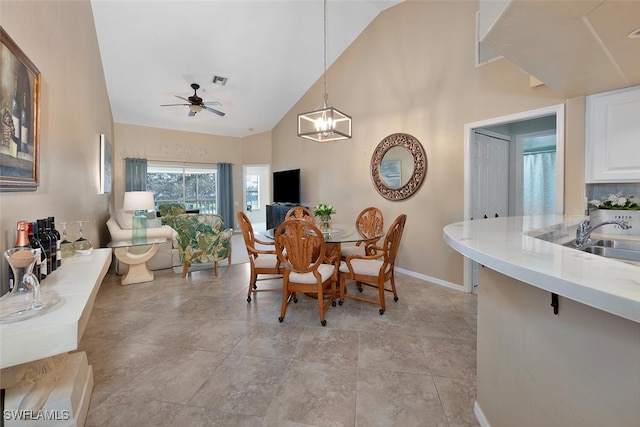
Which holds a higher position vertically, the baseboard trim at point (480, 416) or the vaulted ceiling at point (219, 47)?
the vaulted ceiling at point (219, 47)

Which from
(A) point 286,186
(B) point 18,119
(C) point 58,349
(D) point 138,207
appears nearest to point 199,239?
(D) point 138,207

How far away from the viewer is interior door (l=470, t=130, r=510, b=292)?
132 inches

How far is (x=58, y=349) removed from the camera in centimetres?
92

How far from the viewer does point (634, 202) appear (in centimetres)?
194

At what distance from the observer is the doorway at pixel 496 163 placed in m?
3.25

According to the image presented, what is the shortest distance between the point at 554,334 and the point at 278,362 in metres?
1.66

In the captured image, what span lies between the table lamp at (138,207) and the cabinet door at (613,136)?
5.07 m

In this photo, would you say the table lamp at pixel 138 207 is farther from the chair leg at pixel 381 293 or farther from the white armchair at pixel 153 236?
the chair leg at pixel 381 293

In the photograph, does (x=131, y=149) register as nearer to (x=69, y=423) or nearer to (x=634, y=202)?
(x=69, y=423)

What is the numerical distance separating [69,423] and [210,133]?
7.42m

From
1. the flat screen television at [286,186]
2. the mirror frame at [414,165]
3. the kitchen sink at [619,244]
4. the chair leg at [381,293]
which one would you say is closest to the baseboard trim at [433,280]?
the mirror frame at [414,165]

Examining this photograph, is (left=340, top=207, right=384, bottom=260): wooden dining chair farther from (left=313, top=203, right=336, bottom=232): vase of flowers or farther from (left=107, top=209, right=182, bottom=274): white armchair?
(left=107, top=209, right=182, bottom=274): white armchair

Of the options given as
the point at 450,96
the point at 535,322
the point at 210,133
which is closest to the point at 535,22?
the point at 535,322

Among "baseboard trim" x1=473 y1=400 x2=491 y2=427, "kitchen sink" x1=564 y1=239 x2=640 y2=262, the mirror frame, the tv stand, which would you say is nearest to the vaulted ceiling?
the mirror frame
